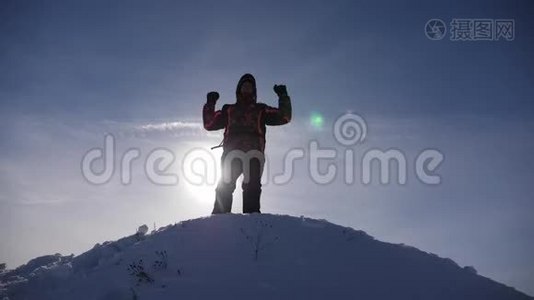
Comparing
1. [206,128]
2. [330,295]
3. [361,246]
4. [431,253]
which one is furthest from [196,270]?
[206,128]

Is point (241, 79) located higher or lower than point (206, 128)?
higher

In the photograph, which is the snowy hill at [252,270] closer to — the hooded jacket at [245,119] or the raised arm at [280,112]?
the hooded jacket at [245,119]

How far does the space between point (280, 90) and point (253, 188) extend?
2.51 metres

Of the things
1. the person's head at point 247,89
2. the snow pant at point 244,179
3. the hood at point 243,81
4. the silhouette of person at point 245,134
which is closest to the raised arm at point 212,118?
the silhouette of person at point 245,134

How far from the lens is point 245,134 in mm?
10133

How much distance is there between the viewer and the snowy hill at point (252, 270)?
18.4 ft

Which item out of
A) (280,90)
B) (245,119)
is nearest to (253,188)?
(245,119)

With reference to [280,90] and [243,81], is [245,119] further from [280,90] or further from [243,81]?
[280,90]

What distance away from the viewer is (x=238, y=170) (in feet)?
32.8

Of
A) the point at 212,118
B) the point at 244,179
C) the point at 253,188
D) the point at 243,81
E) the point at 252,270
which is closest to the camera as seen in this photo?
the point at 252,270

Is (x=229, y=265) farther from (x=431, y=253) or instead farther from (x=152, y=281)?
(x=431, y=253)

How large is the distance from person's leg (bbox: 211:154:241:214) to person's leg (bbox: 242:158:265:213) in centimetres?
26

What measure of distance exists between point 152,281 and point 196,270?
56 centimetres

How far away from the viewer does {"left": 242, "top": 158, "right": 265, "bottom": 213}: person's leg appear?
31.8ft
